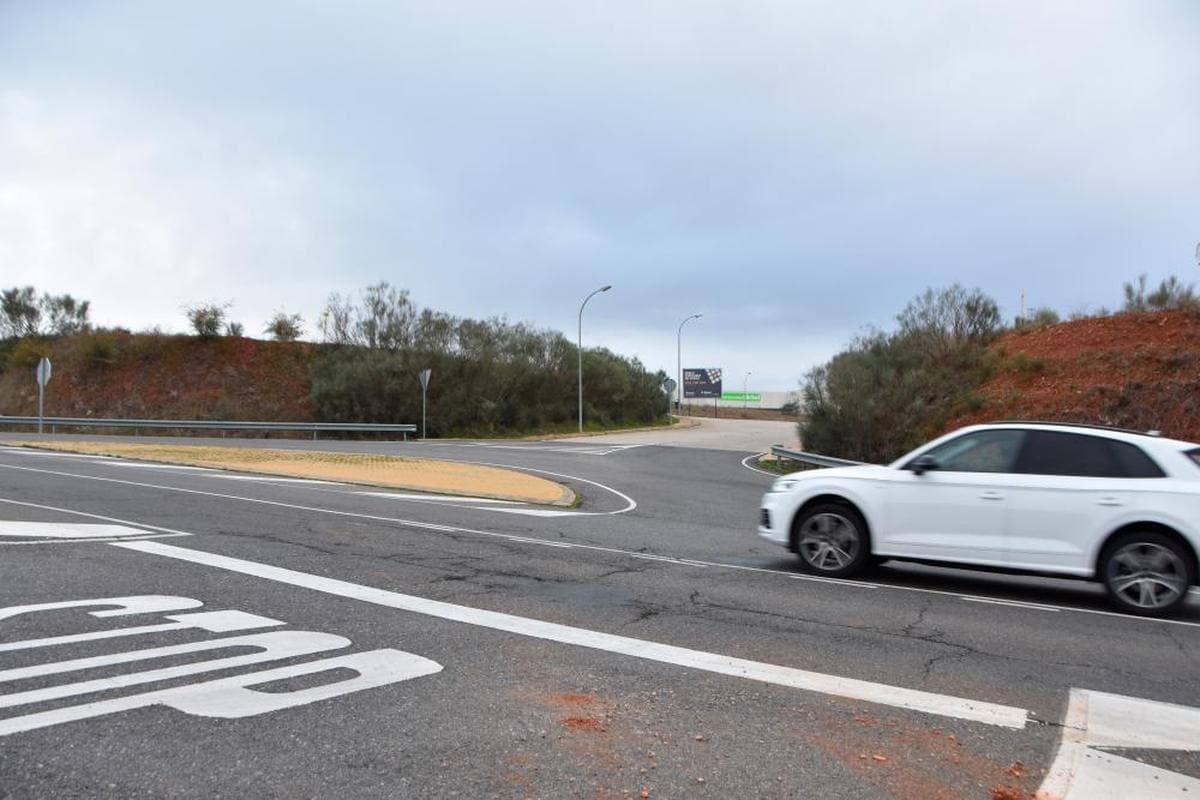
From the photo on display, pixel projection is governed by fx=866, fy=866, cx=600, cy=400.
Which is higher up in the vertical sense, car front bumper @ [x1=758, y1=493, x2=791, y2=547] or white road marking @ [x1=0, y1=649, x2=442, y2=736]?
car front bumper @ [x1=758, y1=493, x2=791, y2=547]

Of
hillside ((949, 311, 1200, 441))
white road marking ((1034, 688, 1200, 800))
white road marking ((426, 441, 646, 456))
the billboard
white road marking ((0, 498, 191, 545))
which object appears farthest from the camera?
the billboard

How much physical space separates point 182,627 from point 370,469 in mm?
14566

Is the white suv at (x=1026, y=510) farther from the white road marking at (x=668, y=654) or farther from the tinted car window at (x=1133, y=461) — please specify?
the white road marking at (x=668, y=654)

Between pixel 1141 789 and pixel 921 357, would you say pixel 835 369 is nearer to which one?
pixel 921 357

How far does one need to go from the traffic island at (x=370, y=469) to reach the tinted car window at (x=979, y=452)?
27.1 ft

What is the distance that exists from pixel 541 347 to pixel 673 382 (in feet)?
30.2

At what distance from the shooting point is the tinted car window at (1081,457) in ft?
25.0

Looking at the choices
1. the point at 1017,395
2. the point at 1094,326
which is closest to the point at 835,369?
the point at 1017,395

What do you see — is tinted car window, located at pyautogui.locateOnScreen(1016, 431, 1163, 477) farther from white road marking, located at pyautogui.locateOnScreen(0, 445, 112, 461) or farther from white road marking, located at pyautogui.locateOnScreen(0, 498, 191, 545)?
white road marking, located at pyautogui.locateOnScreen(0, 445, 112, 461)

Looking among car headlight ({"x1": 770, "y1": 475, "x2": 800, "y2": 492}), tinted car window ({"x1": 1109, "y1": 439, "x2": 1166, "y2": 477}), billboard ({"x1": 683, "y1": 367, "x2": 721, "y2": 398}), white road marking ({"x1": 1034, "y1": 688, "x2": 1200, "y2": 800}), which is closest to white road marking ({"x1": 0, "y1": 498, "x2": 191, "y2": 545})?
car headlight ({"x1": 770, "y1": 475, "x2": 800, "y2": 492})

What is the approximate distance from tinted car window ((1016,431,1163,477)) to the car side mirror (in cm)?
74

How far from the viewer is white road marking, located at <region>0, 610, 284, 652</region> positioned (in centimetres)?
529

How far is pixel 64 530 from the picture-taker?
32.0 ft

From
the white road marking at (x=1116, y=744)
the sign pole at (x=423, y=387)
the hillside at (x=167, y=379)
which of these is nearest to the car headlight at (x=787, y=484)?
the white road marking at (x=1116, y=744)
